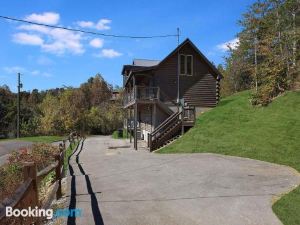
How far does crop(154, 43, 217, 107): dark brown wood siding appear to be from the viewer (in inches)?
1200

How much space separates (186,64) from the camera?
3144 centimetres

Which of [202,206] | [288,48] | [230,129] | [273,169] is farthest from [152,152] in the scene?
[288,48]

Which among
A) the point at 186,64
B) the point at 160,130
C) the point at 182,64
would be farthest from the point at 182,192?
the point at 186,64

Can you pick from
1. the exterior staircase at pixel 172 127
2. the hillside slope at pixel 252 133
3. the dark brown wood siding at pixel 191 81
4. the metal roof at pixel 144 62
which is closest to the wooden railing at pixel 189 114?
the exterior staircase at pixel 172 127

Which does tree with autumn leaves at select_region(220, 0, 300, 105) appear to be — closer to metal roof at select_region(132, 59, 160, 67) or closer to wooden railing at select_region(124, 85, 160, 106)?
wooden railing at select_region(124, 85, 160, 106)

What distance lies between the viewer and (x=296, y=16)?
30.2 m

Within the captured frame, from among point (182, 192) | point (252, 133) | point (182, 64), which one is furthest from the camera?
point (182, 64)

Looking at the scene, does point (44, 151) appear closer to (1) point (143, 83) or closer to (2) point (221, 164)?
(2) point (221, 164)

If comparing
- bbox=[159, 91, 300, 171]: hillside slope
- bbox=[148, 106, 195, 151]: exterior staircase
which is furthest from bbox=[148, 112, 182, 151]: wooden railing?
bbox=[159, 91, 300, 171]: hillside slope

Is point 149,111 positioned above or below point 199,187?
above

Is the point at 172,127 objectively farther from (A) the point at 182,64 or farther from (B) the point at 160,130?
(A) the point at 182,64

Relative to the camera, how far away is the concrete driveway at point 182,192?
805 cm

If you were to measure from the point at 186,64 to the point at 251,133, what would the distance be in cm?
1194

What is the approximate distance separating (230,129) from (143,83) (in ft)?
48.0
